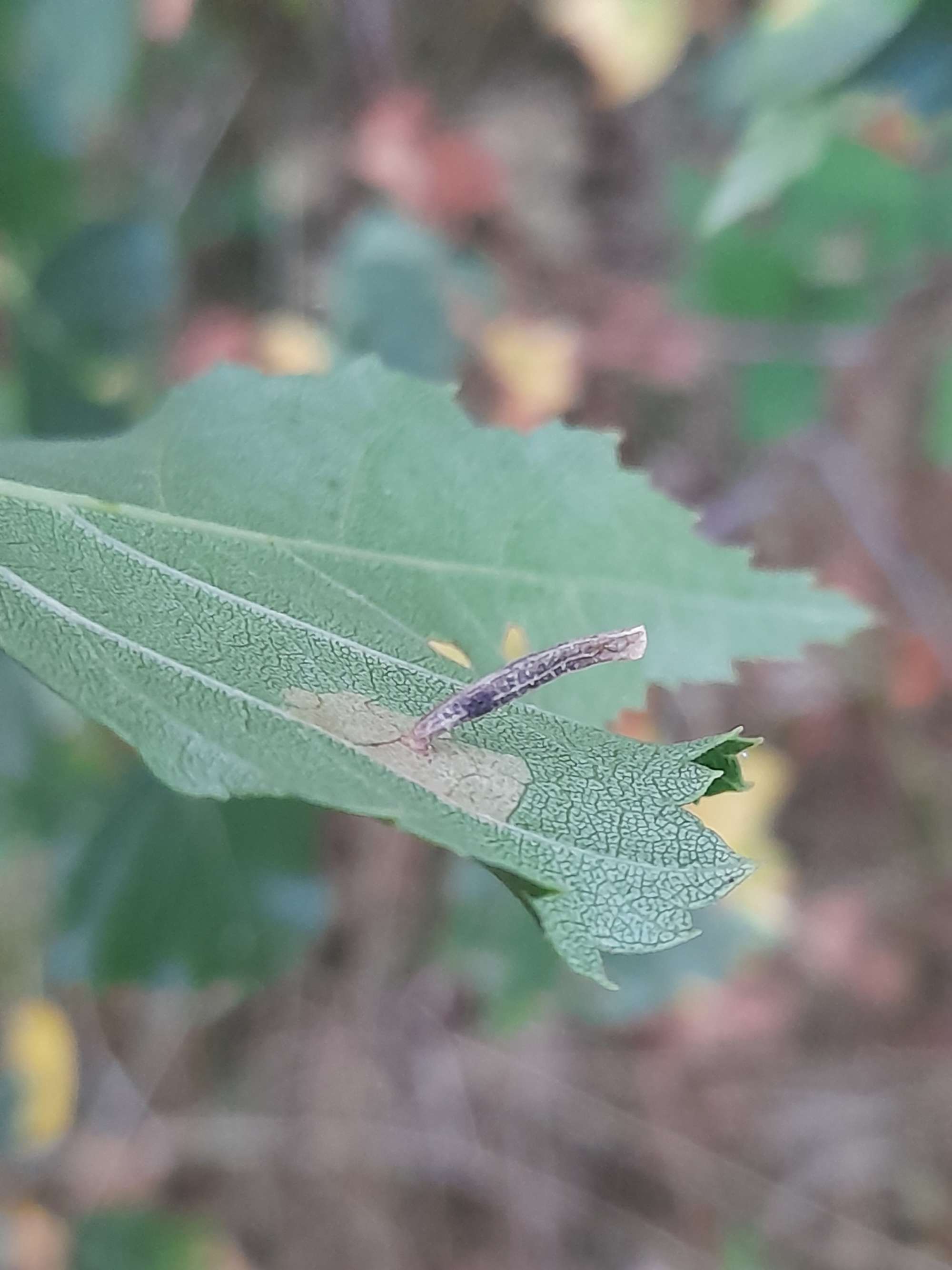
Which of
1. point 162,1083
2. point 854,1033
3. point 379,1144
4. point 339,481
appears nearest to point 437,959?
point 379,1144

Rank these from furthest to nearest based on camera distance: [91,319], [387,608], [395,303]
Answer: [395,303] → [91,319] → [387,608]

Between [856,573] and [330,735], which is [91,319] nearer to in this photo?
[330,735]

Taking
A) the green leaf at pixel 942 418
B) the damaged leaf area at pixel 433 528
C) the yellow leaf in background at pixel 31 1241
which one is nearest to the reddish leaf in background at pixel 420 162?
the green leaf at pixel 942 418

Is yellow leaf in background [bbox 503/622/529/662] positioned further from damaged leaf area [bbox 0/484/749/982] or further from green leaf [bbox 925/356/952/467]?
green leaf [bbox 925/356/952/467]

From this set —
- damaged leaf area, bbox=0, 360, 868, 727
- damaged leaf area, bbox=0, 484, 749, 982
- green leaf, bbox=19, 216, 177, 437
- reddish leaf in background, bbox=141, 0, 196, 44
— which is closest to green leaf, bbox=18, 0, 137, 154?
green leaf, bbox=19, 216, 177, 437

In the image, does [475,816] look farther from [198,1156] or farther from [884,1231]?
[884,1231]

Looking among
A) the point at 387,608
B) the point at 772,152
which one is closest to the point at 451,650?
the point at 387,608
